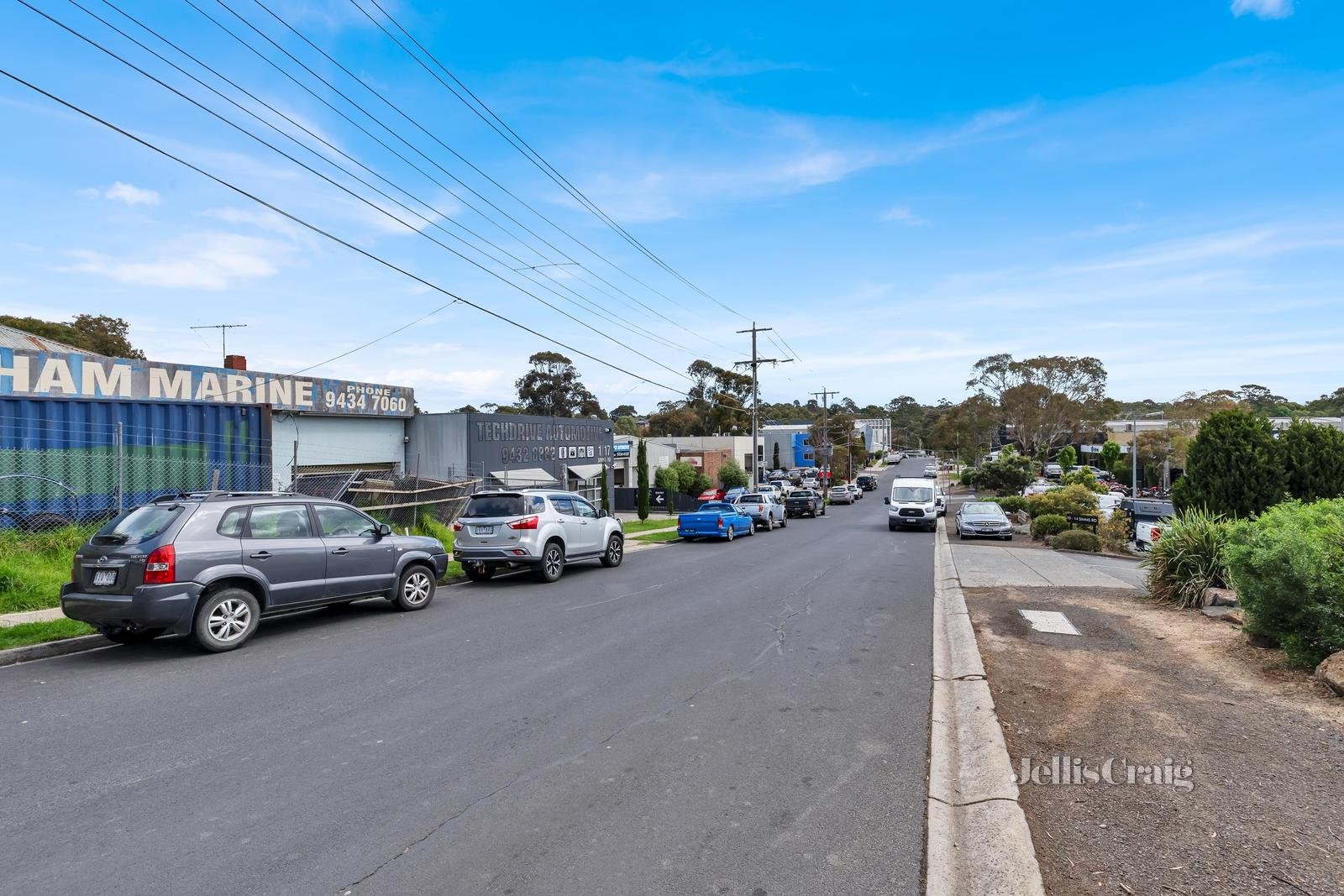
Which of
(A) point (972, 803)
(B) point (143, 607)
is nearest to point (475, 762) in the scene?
(A) point (972, 803)

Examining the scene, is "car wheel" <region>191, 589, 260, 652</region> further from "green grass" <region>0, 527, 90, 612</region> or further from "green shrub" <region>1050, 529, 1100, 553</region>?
"green shrub" <region>1050, 529, 1100, 553</region>

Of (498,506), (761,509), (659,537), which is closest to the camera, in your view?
(498,506)

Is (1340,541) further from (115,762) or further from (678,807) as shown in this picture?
(115,762)

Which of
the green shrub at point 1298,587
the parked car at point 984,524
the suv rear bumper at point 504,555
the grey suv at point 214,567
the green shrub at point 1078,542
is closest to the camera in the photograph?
the green shrub at point 1298,587

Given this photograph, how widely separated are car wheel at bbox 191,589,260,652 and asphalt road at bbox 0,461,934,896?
178 mm

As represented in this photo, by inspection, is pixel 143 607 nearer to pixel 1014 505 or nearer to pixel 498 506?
pixel 498 506

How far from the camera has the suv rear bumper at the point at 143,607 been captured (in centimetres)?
756

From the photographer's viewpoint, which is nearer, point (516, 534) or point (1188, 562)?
point (1188, 562)

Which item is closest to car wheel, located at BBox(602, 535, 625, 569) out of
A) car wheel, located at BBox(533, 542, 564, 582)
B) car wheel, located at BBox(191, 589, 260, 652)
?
car wheel, located at BBox(533, 542, 564, 582)

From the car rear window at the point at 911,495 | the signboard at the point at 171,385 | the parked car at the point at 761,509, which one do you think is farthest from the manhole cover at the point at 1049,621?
the car rear window at the point at 911,495

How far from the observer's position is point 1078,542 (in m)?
22.2

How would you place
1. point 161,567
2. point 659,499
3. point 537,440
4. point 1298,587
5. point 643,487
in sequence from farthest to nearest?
1. point 659,499
2. point 643,487
3. point 537,440
4. point 161,567
5. point 1298,587

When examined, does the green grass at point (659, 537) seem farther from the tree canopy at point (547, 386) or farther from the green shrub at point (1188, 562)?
the tree canopy at point (547, 386)

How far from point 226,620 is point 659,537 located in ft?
60.5
